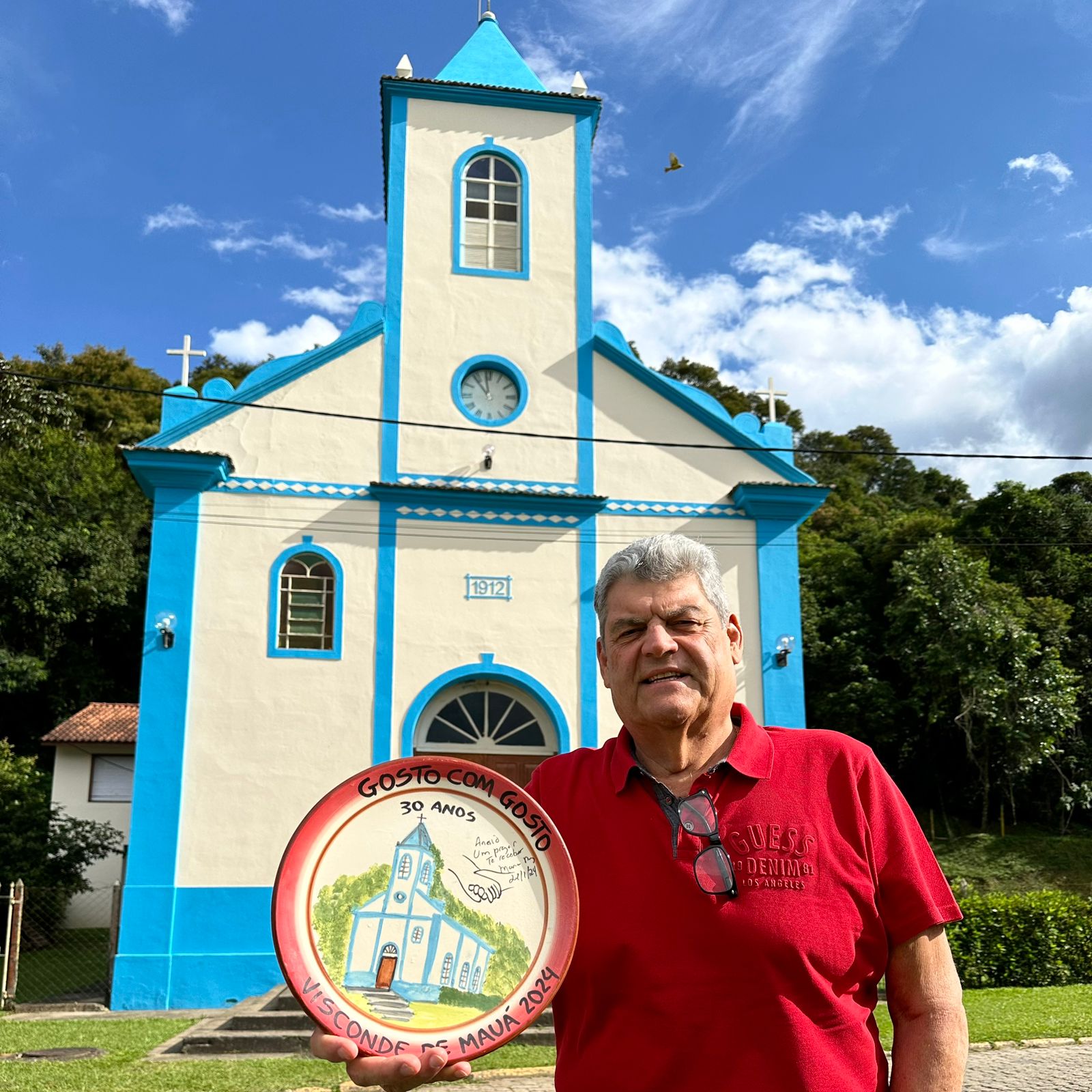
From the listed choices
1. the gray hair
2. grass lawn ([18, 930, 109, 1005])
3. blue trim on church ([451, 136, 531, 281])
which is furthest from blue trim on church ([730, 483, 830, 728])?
the gray hair

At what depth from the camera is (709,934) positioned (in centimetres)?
215

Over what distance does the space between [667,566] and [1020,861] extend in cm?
2499

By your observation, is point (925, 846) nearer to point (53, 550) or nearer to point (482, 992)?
point (482, 992)

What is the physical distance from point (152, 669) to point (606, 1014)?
10.9 m

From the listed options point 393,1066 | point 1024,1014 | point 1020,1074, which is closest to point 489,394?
point 1024,1014

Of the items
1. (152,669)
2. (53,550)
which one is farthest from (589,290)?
(53,550)

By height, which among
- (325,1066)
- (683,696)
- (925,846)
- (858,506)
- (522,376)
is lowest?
(325,1066)

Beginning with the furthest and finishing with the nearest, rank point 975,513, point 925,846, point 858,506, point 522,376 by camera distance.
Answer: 1. point 858,506
2. point 975,513
3. point 522,376
4. point 925,846

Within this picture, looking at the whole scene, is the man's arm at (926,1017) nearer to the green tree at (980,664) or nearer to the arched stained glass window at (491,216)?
the arched stained glass window at (491,216)

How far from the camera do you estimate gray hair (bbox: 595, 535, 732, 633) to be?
2.51 meters

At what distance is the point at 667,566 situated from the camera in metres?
2.51

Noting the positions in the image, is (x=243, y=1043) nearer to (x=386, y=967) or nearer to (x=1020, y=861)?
(x=386, y=967)

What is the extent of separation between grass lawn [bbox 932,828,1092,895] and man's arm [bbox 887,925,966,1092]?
2170 cm

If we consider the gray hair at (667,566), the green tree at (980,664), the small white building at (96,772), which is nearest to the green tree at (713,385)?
the green tree at (980,664)
